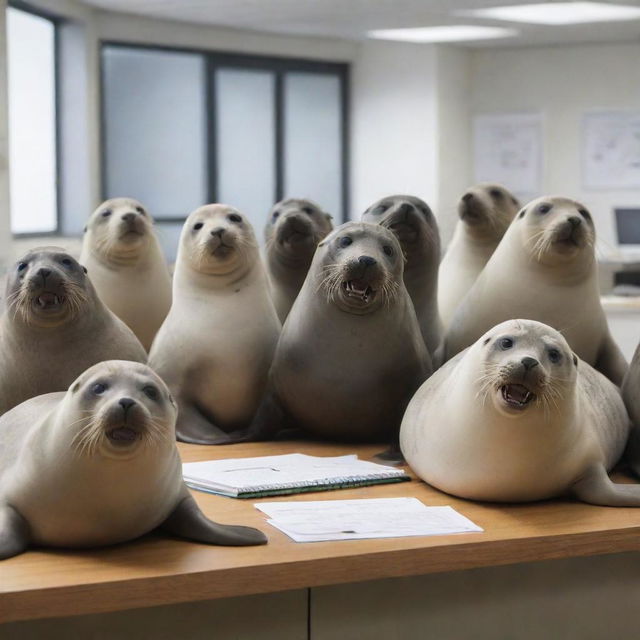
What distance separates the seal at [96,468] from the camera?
208 centimetres

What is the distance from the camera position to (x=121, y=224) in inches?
139

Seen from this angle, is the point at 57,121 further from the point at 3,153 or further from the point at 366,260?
the point at 366,260

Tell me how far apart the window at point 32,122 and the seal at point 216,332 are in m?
5.95

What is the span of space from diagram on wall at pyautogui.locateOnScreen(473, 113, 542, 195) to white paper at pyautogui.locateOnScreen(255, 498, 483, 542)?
1047 cm

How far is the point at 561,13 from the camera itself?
10.6 m

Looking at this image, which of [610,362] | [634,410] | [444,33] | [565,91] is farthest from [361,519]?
[565,91]

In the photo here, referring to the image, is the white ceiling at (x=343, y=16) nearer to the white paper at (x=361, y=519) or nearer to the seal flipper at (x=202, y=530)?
the white paper at (x=361, y=519)

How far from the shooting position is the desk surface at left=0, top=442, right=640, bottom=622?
2.01 m

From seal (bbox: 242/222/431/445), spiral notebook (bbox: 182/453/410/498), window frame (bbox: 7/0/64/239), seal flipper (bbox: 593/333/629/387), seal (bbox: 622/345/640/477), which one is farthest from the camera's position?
window frame (bbox: 7/0/64/239)

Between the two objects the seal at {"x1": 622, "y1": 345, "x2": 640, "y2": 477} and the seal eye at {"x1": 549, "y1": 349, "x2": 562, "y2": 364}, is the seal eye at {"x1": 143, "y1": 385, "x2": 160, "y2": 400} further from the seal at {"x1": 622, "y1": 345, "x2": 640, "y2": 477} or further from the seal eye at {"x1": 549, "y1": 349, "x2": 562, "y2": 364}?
the seal at {"x1": 622, "y1": 345, "x2": 640, "y2": 477}

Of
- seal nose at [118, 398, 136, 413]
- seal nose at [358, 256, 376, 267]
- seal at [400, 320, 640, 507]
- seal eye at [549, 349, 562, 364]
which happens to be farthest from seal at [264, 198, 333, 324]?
seal nose at [118, 398, 136, 413]

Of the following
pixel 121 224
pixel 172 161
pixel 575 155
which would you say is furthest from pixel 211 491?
pixel 575 155

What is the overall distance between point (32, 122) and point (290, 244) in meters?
6.66

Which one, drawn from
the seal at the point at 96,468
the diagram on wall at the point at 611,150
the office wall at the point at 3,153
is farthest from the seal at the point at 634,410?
the diagram on wall at the point at 611,150
